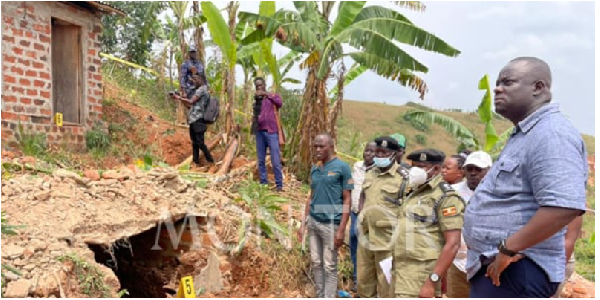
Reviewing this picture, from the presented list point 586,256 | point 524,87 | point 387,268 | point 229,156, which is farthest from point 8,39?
point 586,256

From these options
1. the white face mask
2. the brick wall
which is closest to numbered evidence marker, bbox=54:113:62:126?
the brick wall

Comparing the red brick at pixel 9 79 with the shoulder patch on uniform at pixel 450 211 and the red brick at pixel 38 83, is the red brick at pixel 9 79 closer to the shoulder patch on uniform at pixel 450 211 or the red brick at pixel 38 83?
the red brick at pixel 38 83

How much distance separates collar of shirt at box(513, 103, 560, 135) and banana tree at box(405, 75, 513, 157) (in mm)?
5899

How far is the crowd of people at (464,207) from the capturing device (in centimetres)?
212

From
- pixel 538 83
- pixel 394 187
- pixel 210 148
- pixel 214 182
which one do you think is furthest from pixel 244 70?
pixel 538 83

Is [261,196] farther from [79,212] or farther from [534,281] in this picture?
[534,281]

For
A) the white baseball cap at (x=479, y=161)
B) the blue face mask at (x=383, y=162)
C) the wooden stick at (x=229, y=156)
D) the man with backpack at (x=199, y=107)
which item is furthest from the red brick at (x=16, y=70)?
the white baseball cap at (x=479, y=161)

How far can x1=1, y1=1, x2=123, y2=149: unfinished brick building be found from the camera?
8.16m

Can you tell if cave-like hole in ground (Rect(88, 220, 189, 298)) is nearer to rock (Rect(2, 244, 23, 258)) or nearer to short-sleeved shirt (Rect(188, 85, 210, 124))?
rock (Rect(2, 244, 23, 258))

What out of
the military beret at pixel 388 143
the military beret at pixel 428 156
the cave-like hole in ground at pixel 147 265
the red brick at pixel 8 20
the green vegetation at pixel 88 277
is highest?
the red brick at pixel 8 20

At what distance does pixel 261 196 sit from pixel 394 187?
2.56 m

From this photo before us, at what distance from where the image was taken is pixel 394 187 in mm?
4695

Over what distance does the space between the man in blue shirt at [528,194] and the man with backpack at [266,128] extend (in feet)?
18.0

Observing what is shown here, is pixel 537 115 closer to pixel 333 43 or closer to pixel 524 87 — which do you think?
pixel 524 87
